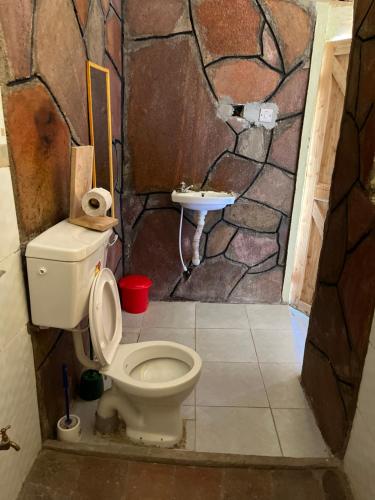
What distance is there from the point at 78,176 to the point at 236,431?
56.5 inches

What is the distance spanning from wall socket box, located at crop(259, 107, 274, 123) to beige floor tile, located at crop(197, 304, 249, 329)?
148 cm

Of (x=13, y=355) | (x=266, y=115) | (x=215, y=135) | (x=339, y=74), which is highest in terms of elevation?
(x=339, y=74)

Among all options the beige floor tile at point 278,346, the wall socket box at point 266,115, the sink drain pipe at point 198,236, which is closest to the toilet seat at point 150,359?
the beige floor tile at point 278,346

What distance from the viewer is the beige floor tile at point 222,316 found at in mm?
2852

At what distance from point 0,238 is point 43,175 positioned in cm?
39

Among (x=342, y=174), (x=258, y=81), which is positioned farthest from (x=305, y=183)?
(x=342, y=174)

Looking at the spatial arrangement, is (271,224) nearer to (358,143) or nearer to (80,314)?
(358,143)

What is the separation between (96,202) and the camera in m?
1.62

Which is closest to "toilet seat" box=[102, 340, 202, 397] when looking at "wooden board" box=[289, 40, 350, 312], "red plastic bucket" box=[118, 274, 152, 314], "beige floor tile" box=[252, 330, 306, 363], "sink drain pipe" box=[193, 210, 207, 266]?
"beige floor tile" box=[252, 330, 306, 363]

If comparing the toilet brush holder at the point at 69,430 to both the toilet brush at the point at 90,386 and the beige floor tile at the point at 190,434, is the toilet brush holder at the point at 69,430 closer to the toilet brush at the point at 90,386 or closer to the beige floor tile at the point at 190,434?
the toilet brush at the point at 90,386

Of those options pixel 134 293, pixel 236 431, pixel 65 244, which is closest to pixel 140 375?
pixel 236 431

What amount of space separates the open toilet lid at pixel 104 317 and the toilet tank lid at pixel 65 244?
17 centimetres

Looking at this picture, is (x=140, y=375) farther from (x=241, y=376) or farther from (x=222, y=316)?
(x=222, y=316)

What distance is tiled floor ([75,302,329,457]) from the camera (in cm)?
181
